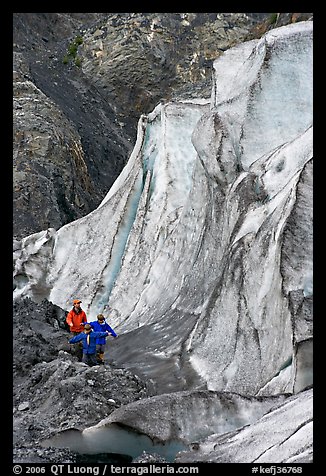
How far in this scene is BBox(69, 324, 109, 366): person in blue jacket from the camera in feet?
39.0

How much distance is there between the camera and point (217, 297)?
11.7m

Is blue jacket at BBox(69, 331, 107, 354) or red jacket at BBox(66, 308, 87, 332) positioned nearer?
blue jacket at BBox(69, 331, 107, 354)

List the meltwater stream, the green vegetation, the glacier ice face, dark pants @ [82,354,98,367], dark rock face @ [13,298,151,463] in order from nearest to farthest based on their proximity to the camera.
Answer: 1. the meltwater stream
2. dark rock face @ [13,298,151,463]
3. the glacier ice face
4. dark pants @ [82,354,98,367]
5. the green vegetation

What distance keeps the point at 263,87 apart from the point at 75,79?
24466mm

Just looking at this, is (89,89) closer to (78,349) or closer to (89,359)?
(78,349)

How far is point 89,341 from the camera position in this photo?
39.4 feet

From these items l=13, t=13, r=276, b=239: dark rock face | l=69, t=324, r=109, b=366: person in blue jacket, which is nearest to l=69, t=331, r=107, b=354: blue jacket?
l=69, t=324, r=109, b=366: person in blue jacket

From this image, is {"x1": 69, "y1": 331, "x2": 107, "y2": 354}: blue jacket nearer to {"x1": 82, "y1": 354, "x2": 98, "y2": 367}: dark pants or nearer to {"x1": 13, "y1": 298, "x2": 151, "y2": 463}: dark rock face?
{"x1": 82, "y1": 354, "x2": 98, "y2": 367}: dark pants

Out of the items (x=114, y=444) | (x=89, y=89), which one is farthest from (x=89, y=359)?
(x=89, y=89)

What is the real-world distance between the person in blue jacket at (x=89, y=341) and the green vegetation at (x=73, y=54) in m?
27.6

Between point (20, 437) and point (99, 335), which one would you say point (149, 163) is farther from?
point (20, 437)

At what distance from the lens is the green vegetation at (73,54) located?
126ft

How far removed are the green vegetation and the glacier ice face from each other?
64.7ft
